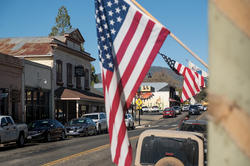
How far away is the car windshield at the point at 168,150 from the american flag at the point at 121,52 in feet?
6.76

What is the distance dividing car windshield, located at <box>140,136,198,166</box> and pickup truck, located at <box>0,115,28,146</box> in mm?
14963

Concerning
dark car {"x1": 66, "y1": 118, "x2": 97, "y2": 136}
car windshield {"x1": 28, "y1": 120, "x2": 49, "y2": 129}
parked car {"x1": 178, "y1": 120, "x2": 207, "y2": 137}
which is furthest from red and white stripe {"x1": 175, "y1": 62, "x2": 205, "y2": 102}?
dark car {"x1": 66, "y1": 118, "x2": 97, "y2": 136}

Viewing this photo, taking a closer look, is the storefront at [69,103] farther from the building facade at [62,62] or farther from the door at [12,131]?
the door at [12,131]

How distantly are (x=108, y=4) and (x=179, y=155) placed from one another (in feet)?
8.94

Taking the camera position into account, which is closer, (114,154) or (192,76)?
(114,154)

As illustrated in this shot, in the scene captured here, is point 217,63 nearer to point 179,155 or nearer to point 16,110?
point 179,155

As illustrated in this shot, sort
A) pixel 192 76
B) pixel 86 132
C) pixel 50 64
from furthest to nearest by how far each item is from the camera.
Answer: pixel 50 64
pixel 86 132
pixel 192 76

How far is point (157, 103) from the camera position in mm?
100062

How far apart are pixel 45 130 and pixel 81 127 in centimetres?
511

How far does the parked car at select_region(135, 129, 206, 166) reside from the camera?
6316mm

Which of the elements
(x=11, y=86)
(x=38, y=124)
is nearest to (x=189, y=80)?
(x=38, y=124)

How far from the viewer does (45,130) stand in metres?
25.5

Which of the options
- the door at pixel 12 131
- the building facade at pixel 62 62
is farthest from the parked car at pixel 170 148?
the building facade at pixel 62 62

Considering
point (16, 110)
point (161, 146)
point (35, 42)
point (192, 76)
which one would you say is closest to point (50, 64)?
point (35, 42)
